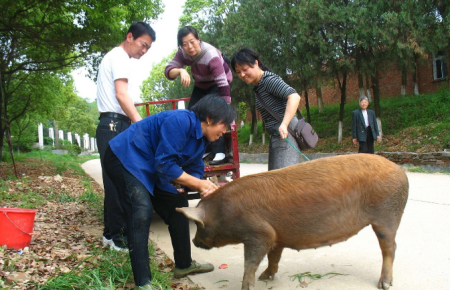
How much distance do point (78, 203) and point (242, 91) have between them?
53.5ft

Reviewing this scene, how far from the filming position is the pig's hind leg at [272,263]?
3289 mm

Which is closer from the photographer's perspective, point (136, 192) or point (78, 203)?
point (136, 192)

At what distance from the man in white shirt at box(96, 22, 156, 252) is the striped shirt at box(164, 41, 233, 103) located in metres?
0.95

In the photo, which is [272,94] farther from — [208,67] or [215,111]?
[208,67]

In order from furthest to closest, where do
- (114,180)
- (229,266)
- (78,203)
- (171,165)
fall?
(78,203) → (229,266) → (114,180) → (171,165)

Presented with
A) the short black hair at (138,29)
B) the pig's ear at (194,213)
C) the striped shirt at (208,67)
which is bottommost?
the pig's ear at (194,213)

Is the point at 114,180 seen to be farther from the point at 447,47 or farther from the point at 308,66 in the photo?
the point at 447,47

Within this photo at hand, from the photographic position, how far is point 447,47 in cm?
1520

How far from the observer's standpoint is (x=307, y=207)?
2.88 metres

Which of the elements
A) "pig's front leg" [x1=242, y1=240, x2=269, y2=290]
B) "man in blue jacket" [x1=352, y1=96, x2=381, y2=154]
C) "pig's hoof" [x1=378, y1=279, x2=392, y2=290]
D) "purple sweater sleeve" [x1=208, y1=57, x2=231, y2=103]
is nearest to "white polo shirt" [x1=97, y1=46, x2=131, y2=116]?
"purple sweater sleeve" [x1=208, y1=57, x2=231, y2=103]

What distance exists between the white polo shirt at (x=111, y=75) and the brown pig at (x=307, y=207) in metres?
1.73

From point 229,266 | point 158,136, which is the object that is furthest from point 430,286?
point 158,136

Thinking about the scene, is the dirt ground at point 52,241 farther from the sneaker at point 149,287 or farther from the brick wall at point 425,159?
the brick wall at point 425,159

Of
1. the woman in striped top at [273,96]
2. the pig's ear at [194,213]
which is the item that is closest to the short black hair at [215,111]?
the pig's ear at [194,213]
